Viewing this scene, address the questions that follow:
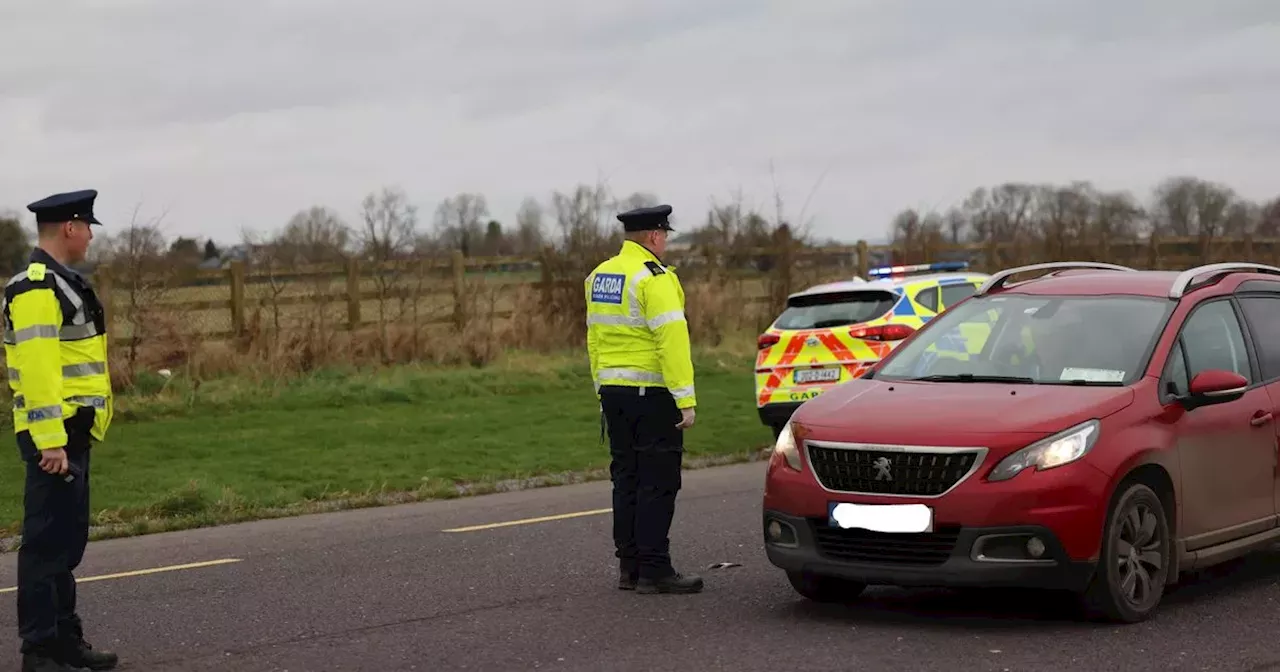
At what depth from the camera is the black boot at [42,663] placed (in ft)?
22.7

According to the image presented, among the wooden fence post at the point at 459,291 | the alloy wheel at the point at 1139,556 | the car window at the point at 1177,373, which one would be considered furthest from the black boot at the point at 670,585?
the wooden fence post at the point at 459,291

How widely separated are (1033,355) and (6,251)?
57.6 feet

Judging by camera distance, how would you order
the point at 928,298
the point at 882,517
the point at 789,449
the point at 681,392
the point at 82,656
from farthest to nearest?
the point at 928,298 → the point at 681,392 → the point at 789,449 → the point at 882,517 → the point at 82,656

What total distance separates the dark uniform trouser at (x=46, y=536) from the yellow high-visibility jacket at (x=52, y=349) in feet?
0.36

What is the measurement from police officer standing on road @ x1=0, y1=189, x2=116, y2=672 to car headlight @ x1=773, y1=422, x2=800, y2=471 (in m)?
3.07

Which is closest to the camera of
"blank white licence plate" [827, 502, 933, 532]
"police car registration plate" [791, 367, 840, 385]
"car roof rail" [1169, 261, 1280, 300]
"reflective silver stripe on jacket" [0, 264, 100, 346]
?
"reflective silver stripe on jacket" [0, 264, 100, 346]

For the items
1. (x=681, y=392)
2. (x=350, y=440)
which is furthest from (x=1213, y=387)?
(x=350, y=440)

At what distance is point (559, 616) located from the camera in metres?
8.09

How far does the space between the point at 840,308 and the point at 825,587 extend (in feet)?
28.0

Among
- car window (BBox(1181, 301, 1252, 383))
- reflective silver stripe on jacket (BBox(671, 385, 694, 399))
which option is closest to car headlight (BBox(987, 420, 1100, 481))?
car window (BBox(1181, 301, 1252, 383))

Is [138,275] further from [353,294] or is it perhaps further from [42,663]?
[42,663]

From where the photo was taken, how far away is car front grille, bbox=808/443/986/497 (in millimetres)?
7289

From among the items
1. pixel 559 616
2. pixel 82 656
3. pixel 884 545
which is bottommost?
pixel 559 616

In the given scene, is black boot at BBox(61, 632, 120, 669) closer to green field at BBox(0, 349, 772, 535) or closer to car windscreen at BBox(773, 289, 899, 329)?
green field at BBox(0, 349, 772, 535)
